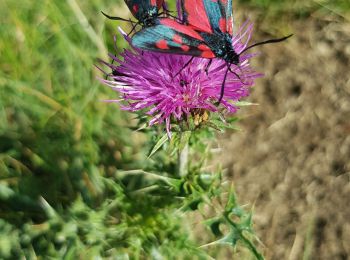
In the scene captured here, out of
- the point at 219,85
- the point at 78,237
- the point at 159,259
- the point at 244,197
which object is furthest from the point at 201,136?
the point at 244,197

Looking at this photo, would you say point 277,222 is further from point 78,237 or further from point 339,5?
point 339,5

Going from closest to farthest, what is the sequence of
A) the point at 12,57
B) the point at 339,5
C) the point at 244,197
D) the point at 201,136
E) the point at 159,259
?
1. the point at 201,136
2. the point at 159,259
3. the point at 12,57
4. the point at 244,197
5. the point at 339,5

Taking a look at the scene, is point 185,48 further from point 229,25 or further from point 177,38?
point 229,25

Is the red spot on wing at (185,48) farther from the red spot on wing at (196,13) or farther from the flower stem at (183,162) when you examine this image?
the flower stem at (183,162)

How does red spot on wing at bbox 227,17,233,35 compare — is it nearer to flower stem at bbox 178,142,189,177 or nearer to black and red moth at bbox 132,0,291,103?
black and red moth at bbox 132,0,291,103

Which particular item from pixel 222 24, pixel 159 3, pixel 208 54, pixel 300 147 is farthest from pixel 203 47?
pixel 300 147

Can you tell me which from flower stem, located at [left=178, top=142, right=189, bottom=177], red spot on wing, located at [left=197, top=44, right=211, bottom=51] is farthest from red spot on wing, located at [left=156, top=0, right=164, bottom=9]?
flower stem, located at [left=178, top=142, right=189, bottom=177]
